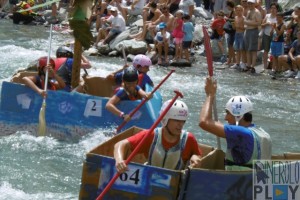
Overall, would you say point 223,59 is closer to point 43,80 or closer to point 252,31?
point 252,31

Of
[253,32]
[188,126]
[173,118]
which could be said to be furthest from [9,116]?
[253,32]

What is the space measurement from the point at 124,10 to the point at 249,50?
8.01m

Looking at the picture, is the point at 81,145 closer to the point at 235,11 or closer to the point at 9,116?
the point at 9,116

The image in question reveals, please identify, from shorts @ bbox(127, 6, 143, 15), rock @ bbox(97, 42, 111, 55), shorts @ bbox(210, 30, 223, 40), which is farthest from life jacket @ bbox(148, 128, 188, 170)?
shorts @ bbox(127, 6, 143, 15)

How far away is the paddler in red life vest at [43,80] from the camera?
11953 mm

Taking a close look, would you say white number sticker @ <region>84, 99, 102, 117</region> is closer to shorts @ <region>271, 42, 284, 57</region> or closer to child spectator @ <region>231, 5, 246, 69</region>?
shorts @ <region>271, 42, 284, 57</region>

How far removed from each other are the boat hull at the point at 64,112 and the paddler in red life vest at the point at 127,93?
0.12 meters

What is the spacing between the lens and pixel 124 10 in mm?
27000

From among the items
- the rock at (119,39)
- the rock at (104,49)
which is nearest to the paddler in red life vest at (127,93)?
the rock at (104,49)

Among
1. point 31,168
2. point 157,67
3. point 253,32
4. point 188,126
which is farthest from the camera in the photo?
point 157,67

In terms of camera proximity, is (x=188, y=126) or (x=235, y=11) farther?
(x=235, y=11)

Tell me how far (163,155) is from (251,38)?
41.4 feet

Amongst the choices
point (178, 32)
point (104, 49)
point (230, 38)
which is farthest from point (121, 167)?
point (104, 49)

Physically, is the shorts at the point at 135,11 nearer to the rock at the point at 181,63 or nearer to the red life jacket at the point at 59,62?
the rock at the point at 181,63
